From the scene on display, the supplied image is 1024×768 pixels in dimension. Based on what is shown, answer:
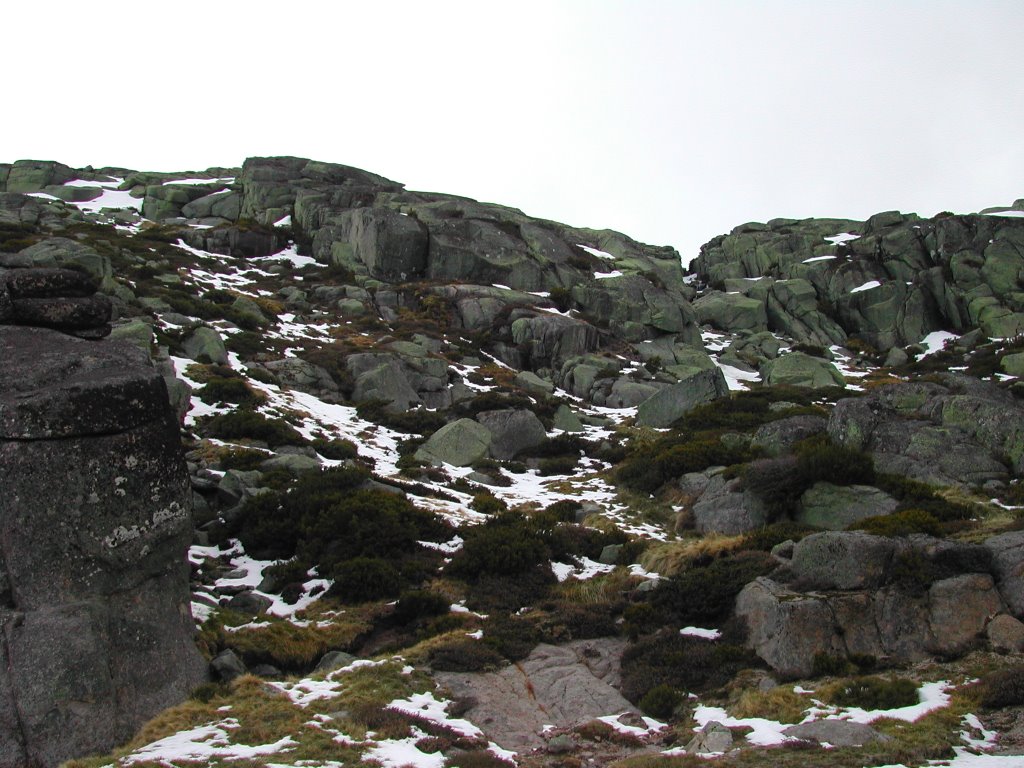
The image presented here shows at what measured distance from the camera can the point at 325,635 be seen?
13047 millimetres

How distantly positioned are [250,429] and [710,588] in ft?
51.3

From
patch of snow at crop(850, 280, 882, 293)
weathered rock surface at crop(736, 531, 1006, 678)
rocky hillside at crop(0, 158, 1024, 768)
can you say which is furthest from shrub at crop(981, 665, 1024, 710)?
patch of snow at crop(850, 280, 882, 293)

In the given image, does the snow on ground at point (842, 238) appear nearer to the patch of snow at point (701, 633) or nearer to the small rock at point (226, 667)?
the patch of snow at point (701, 633)

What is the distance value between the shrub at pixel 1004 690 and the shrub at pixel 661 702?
3.86m

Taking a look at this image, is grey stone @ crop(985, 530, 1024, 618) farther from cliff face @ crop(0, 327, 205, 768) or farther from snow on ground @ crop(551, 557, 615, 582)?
cliff face @ crop(0, 327, 205, 768)

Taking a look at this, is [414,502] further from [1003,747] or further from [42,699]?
[1003,747]

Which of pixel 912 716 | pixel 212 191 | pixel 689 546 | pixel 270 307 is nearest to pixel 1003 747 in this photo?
pixel 912 716

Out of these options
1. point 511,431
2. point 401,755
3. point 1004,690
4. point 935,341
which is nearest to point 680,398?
point 511,431

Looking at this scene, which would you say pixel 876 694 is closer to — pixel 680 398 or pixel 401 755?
pixel 401 755

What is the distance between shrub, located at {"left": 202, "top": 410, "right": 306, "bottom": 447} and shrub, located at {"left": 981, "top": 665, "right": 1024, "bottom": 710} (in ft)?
63.8

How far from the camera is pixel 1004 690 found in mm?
8969

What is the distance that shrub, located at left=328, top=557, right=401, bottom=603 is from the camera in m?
14.6

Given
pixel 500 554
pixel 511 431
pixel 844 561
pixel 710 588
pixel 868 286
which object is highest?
pixel 868 286

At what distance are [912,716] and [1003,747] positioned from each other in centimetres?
113
